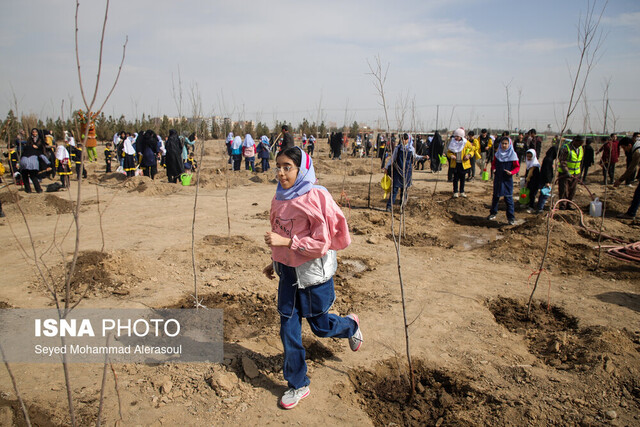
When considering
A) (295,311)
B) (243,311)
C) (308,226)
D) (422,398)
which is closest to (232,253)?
(243,311)

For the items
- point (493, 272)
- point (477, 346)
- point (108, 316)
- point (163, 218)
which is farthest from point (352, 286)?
point (163, 218)

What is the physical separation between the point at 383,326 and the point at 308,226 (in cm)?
162

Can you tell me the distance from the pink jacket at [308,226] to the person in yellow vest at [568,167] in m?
7.27

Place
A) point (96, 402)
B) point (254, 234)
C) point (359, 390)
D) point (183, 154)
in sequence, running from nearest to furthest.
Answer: point (96, 402), point (359, 390), point (254, 234), point (183, 154)

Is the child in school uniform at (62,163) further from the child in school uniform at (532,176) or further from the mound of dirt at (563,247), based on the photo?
the child in school uniform at (532,176)

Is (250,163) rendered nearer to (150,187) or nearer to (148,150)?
(148,150)

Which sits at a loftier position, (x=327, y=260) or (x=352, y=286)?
(x=327, y=260)

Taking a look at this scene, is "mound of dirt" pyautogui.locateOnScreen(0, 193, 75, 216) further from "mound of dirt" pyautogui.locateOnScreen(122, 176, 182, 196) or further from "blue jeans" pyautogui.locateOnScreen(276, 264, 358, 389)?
"blue jeans" pyautogui.locateOnScreen(276, 264, 358, 389)

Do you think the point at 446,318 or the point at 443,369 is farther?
the point at 446,318

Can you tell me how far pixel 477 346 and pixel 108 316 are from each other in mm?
3369

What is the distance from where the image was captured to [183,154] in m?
12.4

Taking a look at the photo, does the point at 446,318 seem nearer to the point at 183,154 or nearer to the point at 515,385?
the point at 515,385

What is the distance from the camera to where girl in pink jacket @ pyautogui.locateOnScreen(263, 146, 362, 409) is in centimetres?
237

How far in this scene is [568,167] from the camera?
27.2 feet
